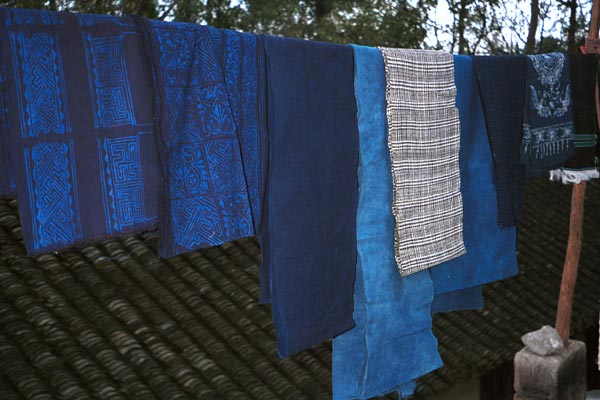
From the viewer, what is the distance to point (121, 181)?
1751 mm

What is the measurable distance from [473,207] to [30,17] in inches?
74.4

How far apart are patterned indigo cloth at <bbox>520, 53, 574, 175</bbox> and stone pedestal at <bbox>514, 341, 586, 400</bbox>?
1003 millimetres

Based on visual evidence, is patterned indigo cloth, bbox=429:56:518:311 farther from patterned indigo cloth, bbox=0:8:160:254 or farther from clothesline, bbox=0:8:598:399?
patterned indigo cloth, bbox=0:8:160:254

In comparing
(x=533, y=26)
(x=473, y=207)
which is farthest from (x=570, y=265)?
(x=533, y=26)

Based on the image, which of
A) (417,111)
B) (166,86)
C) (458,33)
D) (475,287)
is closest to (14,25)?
(166,86)

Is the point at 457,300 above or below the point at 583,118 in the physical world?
below

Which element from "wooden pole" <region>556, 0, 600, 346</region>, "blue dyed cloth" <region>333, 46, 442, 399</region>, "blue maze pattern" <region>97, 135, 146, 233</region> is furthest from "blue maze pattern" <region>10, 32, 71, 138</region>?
"wooden pole" <region>556, 0, 600, 346</region>

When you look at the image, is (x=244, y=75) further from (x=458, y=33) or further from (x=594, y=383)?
(x=458, y=33)

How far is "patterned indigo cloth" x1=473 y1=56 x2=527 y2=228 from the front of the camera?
9.04 ft

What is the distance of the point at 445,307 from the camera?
2912 mm

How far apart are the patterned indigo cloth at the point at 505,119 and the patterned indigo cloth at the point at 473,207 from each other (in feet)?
0.15

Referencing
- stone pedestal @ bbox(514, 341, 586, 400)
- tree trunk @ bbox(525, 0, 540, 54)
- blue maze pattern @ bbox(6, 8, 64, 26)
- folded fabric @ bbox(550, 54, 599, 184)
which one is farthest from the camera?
tree trunk @ bbox(525, 0, 540, 54)

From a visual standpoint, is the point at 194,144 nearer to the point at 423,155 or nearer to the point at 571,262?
the point at 423,155

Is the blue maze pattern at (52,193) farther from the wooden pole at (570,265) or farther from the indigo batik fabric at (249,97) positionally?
the wooden pole at (570,265)
